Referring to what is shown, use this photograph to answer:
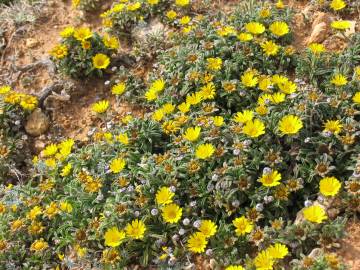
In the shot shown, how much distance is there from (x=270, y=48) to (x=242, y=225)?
6.33 feet

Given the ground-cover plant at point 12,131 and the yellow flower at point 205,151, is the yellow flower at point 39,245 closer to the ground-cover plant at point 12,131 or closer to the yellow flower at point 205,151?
the ground-cover plant at point 12,131

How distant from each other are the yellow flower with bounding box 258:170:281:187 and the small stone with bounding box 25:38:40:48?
11.7 ft

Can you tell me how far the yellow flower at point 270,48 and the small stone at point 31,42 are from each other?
2836 mm

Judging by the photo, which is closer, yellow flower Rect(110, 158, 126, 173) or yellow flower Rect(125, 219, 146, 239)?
yellow flower Rect(125, 219, 146, 239)

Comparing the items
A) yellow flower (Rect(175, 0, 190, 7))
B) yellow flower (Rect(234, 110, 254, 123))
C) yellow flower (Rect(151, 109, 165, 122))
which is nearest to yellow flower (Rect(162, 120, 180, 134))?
yellow flower (Rect(151, 109, 165, 122))

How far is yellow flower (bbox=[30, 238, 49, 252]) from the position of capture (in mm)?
4309

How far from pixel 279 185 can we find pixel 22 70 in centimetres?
342

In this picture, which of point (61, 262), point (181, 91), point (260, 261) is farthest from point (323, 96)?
point (61, 262)

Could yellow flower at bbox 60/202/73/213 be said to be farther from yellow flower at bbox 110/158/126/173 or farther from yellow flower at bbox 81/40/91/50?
yellow flower at bbox 81/40/91/50

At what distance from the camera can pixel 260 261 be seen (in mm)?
3625

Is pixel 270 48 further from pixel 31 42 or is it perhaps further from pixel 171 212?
pixel 31 42

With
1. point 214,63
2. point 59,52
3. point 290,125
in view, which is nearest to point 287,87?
point 290,125

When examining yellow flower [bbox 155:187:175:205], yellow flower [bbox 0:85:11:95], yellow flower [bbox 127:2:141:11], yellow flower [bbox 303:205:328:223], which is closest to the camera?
yellow flower [bbox 303:205:328:223]

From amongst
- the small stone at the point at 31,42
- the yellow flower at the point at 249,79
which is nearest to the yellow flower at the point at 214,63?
the yellow flower at the point at 249,79
